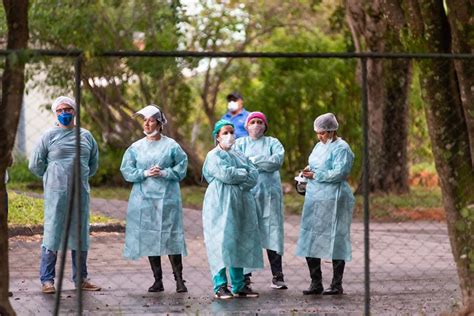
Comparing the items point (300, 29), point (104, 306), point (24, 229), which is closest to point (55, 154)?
point (104, 306)

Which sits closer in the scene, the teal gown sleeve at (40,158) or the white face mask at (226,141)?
the white face mask at (226,141)

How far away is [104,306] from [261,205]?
2.40 meters

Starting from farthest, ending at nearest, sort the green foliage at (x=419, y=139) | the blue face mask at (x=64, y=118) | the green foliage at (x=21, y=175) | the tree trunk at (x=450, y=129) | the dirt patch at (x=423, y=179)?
the green foliage at (x=419, y=139) < the dirt patch at (x=423, y=179) < the green foliage at (x=21, y=175) < the blue face mask at (x=64, y=118) < the tree trunk at (x=450, y=129)

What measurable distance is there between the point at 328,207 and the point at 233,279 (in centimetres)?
117

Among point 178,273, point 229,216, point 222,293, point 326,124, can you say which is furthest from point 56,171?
point 326,124

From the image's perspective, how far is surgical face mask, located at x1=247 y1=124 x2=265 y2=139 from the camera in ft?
45.5

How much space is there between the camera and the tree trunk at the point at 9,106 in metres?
9.39

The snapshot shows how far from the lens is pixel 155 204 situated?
1335 cm

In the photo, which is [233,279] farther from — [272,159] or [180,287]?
[272,159]

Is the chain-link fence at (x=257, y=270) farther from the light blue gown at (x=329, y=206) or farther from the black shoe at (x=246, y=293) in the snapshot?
the light blue gown at (x=329, y=206)

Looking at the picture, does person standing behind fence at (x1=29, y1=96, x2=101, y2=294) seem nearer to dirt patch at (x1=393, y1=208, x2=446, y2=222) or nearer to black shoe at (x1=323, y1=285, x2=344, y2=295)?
black shoe at (x1=323, y1=285, x2=344, y2=295)

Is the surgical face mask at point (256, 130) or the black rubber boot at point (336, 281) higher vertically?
the surgical face mask at point (256, 130)

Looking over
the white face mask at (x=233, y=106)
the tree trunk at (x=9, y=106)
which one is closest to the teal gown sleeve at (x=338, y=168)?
the tree trunk at (x=9, y=106)

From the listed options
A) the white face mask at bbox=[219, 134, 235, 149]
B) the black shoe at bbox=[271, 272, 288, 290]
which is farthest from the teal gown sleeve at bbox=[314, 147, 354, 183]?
the black shoe at bbox=[271, 272, 288, 290]
